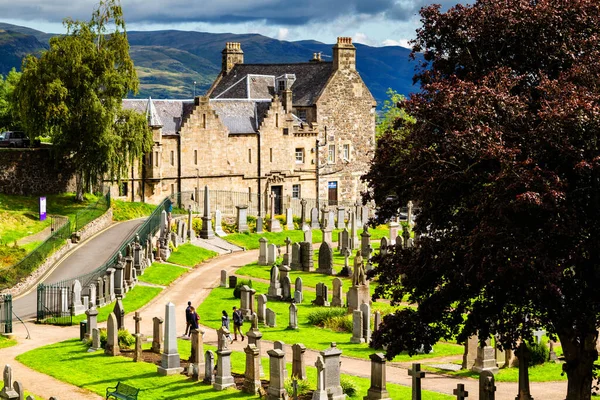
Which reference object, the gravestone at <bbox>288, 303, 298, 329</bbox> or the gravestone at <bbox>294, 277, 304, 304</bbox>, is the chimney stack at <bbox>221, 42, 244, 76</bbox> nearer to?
the gravestone at <bbox>294, 277, 304, 304</bbox>

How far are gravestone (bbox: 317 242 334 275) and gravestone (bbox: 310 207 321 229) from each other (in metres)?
15.3

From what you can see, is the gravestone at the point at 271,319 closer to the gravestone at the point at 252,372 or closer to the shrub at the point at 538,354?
the gravestone at the point at 252,372

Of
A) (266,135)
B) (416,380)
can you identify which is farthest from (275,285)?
(266,135)

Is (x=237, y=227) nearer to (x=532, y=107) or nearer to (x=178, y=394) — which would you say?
(x=178, y=394)

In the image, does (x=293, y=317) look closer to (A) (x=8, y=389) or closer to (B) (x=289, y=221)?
(A) (x=8, y=389)

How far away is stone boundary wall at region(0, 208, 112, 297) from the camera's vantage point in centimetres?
4600

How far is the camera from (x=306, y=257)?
55.0 meters

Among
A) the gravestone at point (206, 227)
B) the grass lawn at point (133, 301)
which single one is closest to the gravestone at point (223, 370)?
the grass lawn at point (133, 301)

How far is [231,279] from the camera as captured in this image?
49.9m

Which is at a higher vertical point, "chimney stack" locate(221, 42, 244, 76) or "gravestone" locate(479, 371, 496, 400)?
"chimney stack" locate(221, 42, 244, 76)

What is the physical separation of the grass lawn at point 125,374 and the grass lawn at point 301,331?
308cm

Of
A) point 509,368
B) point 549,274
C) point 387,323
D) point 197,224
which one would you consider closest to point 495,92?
point 549,274

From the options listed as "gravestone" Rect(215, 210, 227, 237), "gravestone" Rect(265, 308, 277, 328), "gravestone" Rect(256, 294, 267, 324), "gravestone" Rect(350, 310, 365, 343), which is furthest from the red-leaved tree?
"gravestone" Rect(215, 210, 227, 237)

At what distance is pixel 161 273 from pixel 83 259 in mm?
3687
